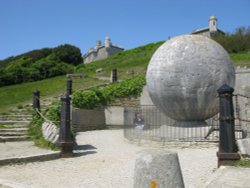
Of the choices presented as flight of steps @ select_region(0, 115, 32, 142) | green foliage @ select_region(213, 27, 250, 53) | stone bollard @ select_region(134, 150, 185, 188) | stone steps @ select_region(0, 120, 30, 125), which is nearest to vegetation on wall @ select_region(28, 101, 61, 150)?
flight of steps @ select_region(0, 115, 32, 142)

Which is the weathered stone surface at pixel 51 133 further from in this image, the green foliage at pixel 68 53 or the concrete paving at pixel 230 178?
the green foliage at pixel 68 53

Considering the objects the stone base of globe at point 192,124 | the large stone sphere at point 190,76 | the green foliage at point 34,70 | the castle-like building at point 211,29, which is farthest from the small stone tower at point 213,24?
the stone base of globe at point 192,124

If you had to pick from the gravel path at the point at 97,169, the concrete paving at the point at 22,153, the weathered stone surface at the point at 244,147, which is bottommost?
the gravel path at the point at 97,169

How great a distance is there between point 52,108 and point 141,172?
479 inches

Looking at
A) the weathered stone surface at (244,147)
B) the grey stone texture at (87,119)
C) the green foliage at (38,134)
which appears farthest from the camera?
the grey stone texture at (87,119)

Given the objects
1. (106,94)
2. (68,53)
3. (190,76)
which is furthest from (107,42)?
(190,76)

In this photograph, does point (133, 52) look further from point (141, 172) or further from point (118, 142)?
point (141, 172)

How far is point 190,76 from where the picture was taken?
12.4 metres

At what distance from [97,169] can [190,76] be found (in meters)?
5.06

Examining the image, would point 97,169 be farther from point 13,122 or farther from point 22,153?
point 13,122

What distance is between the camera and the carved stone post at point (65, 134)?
10758 millimetres

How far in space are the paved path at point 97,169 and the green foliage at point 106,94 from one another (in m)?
8.12

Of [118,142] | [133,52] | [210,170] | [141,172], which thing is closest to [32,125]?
[118,142]

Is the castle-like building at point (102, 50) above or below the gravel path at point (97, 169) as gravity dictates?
above
